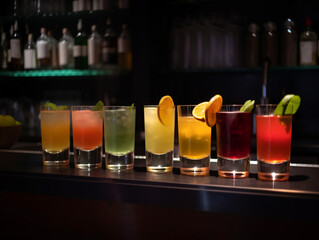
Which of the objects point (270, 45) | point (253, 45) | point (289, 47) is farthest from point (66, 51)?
point (289, 47)

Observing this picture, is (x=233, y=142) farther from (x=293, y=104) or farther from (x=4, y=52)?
(x=4, y=52)

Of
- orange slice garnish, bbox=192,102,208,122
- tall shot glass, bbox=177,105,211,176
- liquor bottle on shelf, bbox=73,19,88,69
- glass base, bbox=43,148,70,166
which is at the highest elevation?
liquor bottle on shelf, bbox=73,19,88,69

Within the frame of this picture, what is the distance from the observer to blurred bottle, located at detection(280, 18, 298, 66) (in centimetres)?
274

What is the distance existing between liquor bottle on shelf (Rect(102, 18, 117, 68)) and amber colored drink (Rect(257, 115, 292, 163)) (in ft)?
7.10

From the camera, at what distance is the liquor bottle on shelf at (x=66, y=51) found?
3135 millimetres

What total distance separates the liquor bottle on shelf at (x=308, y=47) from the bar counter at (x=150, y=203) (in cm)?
170

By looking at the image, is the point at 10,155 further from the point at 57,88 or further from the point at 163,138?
the point at 57,88

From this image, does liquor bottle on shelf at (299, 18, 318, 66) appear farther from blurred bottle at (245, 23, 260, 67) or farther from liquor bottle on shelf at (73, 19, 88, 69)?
liquor bottle on shelf at (73, 19, 88, 69)

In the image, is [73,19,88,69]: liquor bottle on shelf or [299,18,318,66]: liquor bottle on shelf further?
[73,19,88,69]: liquor bottle on shelf

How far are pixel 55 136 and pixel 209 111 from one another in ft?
1.56

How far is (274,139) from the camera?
0.97m

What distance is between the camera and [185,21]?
10.0 feet

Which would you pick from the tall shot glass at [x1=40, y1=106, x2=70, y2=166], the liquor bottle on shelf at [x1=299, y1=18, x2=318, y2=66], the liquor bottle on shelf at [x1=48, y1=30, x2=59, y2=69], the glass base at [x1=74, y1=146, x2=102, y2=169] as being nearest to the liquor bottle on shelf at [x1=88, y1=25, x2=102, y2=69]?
the liquor bottle on shelf at [x1=48, y1=30, x2=59, y2=69]

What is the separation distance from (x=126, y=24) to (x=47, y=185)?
232 centimetres
